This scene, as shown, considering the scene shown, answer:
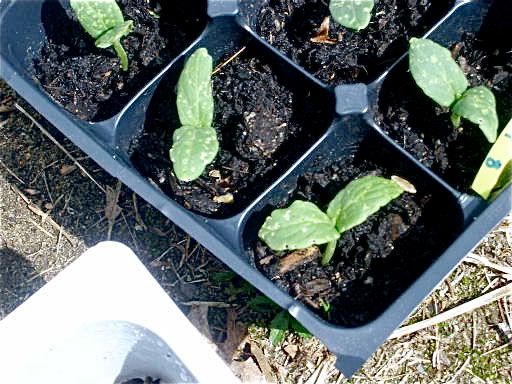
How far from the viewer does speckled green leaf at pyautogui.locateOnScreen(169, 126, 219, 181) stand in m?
1.03

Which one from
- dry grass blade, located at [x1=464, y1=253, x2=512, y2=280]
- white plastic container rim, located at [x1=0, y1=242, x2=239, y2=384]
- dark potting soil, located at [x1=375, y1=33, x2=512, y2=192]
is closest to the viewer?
white plastic container rim, located at [x1=0, y1=242, x2=239, y2=384]

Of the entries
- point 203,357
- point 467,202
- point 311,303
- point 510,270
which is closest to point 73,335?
point 203,357

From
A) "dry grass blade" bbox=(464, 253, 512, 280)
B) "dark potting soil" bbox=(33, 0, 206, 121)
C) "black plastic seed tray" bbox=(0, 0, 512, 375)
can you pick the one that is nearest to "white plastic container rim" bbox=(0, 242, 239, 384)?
"black plastic seed tray" bbox=(0, 0, 512, 375)

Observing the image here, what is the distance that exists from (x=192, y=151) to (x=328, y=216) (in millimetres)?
211

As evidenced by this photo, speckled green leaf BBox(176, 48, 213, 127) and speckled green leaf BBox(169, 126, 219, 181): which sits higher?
speckled green leaf BBox(176, 48, 213, 127)

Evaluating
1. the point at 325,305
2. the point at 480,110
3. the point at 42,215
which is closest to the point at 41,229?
the point at 42,215

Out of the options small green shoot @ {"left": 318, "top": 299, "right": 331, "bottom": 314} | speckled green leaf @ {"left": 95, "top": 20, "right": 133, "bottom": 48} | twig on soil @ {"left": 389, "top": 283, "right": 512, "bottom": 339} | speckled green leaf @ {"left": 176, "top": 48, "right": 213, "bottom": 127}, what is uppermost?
speckled green leaf @ {"left": 95, "top": 20, "right": 133, "bottom": 48}

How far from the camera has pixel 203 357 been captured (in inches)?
36.0

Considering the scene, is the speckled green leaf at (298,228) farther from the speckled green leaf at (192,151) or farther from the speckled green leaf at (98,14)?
the speckled green leaf at (98,14)

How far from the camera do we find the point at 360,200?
1013 millimetres

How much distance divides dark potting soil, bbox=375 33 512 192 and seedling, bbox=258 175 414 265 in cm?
13

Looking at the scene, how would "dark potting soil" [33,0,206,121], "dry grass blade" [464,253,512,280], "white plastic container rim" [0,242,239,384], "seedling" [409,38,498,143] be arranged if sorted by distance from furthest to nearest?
1. "dry grass blade" [464,253,512,280]
2. "dark potting soil" [33,0,206,121]
3. "seedling" [409,38,498,143]
4. "white plastic container rim" [0,242,239,384]

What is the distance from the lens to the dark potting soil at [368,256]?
3.57 feet

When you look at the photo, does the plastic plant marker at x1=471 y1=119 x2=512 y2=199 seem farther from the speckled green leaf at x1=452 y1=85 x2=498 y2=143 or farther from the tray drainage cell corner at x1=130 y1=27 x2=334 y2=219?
the tray drainage cell corner at x1=130 y1=27 x2=334 y2=219
